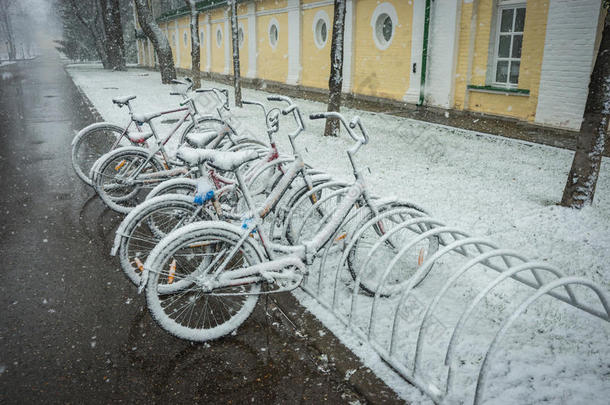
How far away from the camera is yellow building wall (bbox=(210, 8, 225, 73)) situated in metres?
24.7

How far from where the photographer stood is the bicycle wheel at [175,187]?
3.98m

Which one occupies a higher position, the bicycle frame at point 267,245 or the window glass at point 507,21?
the window glass at point 507,21

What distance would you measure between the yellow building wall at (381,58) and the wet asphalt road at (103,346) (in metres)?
10.2

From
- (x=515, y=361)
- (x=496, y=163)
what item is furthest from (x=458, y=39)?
(x=515, y=361)

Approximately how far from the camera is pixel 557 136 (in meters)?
8.95

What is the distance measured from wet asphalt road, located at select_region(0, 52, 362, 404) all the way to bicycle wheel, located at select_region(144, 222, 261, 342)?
0.42 feet

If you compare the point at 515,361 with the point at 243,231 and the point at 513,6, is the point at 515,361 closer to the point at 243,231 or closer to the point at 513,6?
the point at 243,231

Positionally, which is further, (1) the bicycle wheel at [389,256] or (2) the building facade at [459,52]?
(2) the building facade at [459,52]

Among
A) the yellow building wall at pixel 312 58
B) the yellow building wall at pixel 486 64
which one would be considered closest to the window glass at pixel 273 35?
the yellow building wall at pixel 312 58

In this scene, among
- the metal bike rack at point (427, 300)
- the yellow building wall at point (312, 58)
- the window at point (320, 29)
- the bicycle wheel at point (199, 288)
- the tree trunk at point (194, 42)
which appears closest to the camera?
the metal bike rack at point (427, 300)

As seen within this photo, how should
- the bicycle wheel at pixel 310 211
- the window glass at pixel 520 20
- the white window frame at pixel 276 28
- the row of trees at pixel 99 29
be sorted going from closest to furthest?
the bicycle wheel at pixel 310 211 → the window glass at pixel 520 20 → the white window frame at pixel 276 28 → the row of trees at pixel 99 29

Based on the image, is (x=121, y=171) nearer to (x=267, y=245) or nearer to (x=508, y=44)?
(x=267, y=245)

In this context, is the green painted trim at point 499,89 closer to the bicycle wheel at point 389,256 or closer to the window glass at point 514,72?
the window glass at point 514,72

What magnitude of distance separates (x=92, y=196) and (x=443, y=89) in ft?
28.9
